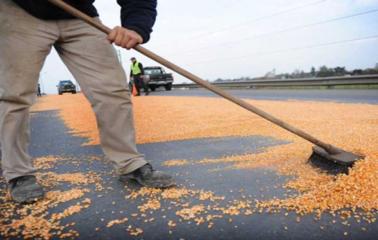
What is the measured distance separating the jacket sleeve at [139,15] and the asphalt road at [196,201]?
1.09 meters

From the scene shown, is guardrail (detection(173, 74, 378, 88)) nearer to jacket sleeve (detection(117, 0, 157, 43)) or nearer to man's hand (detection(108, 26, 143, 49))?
jacket sleeve (detection(117, 0, 157, 43))

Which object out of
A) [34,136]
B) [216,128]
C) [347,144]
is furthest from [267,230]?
[34,136]

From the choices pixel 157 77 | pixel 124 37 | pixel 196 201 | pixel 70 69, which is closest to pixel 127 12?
pixel 124 37

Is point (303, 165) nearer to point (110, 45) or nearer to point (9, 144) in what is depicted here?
point (110, 45)

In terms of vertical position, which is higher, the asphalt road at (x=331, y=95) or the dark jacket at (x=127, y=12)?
the dark jacket at (x=127, y=12)

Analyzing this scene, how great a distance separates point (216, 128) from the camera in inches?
213

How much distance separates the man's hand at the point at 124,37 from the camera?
2609mm

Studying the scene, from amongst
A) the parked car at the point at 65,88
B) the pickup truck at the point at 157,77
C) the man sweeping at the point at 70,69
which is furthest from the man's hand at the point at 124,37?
the parked car at the point at 65,88

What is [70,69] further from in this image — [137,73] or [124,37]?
[137,73]

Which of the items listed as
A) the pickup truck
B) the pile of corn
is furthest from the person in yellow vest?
the pile of corn

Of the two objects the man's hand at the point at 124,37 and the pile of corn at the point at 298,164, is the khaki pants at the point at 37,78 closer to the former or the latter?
the man's hand at the point at 124,37

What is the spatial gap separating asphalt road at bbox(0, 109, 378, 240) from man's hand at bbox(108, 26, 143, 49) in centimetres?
97

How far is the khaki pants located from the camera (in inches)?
99.1

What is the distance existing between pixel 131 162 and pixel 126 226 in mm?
762
